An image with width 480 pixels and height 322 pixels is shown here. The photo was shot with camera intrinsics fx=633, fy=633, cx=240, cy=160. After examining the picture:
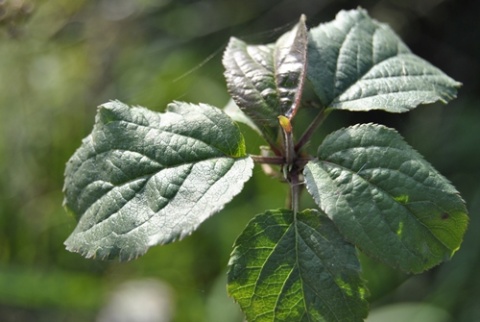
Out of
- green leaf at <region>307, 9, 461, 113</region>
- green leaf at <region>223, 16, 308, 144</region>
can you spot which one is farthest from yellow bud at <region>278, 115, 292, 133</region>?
green leaf at <region>307, 9, 461, 113</region>

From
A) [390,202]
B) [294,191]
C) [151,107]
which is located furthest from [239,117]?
[151,107]

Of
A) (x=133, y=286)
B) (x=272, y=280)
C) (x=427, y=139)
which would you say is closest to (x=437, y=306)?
(x=427, y=139)

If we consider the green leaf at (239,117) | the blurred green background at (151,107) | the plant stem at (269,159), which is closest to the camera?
the plant stem at (269,159)

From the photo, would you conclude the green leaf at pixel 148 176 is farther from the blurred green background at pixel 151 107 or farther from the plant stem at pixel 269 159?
the blurred green background at pixel 151 107

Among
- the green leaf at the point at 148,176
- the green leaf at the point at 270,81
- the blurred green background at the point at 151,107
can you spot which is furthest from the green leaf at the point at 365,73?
the blurred green background at the point at 151,107

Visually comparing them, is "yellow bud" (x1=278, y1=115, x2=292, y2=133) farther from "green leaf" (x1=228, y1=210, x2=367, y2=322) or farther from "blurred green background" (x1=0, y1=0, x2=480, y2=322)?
"blurred green background" (x1=0, y1=0, x2=480, y2=322)

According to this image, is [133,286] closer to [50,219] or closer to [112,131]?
[50,219]
